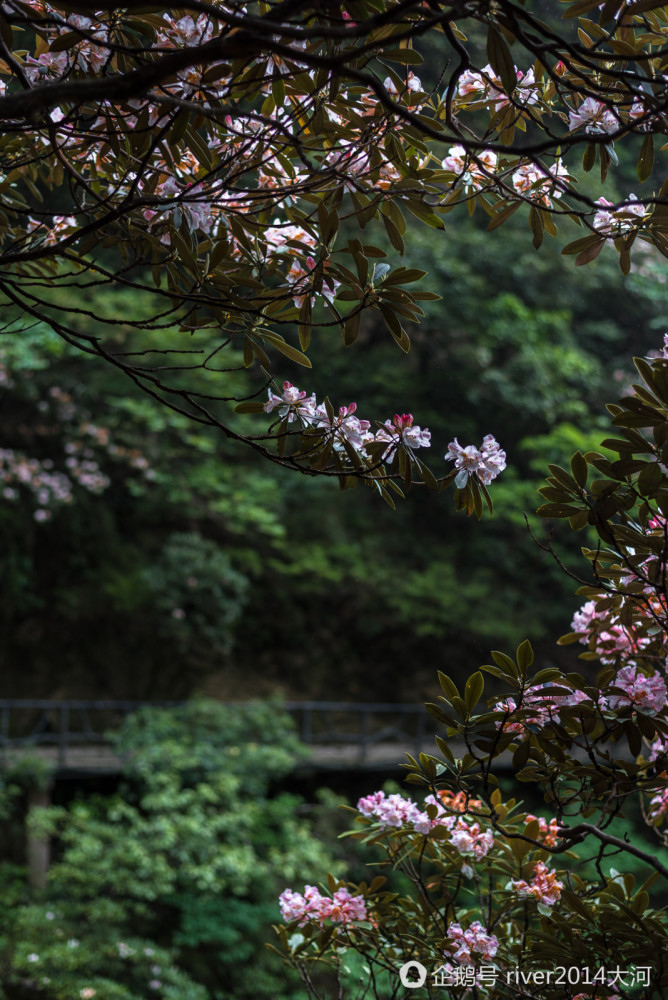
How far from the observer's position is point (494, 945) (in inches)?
41.6

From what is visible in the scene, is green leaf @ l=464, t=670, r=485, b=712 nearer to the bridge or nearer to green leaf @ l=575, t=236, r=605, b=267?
green leaf @ l=575, t=236, r=605, b=267

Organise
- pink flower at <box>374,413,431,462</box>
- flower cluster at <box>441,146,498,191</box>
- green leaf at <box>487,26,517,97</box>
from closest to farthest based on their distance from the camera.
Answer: green leaf at <box>487,26,517,97</box> → pink flower at <box>374,413,431,462</box> → flower cluster at <box>441,146,498,191</box>

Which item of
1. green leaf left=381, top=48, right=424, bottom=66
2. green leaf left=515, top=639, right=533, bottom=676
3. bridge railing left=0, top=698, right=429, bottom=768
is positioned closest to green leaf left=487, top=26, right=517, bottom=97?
green leaf left=381, top=48, right=424, bottom=66

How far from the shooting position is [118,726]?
5.32 m

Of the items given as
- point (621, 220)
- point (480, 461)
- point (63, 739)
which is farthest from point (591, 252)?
point (63, 739)

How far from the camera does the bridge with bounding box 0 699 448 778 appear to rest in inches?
192

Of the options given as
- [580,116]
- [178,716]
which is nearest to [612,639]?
[580,116]

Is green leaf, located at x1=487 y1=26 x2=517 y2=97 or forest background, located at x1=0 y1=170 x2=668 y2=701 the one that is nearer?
green leaf, located at x1=487 y1=26 x2=517 y2=97

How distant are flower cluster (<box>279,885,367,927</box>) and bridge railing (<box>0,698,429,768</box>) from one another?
11.7ft

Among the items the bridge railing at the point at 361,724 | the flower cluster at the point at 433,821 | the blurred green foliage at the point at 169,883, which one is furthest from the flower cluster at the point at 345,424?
the bridge railing at the point at 361,724

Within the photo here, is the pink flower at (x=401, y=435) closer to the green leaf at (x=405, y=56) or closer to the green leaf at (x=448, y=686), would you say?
the green leaf at (x=448, y=686)

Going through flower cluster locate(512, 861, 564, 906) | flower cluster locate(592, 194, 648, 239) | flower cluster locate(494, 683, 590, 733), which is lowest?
flower cluster locate(512, 861, 564, 906)

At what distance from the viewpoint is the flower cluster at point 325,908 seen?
1183 mm

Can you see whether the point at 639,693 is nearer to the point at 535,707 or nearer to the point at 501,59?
the point at 535,707
